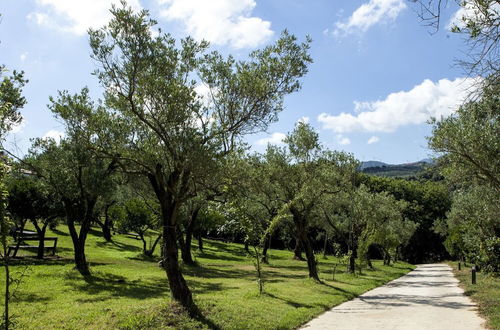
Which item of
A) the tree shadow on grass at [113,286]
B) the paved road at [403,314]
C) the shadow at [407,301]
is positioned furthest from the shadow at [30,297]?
the shadow at [407,301]

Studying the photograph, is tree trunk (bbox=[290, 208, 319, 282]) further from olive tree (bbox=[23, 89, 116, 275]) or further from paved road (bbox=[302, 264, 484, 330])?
olive tree (bbox=[23, 89, 116, 275])

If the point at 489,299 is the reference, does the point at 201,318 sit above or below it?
below

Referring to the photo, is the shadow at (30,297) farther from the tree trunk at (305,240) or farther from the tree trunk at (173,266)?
the tree trunk at (305,240)

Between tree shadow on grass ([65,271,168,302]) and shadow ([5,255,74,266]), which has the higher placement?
shadow ([5,255,74,266])

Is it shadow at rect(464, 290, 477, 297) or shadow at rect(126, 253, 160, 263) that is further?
A: shadow at rect(126, 253, 160, 263)

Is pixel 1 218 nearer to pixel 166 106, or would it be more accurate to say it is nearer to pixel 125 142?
pixel 166 106

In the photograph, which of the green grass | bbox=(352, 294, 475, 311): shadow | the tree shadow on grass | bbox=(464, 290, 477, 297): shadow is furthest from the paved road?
the tree shadow on grass

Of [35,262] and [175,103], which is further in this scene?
[35,262]

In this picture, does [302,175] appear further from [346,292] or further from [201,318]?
[201,318]

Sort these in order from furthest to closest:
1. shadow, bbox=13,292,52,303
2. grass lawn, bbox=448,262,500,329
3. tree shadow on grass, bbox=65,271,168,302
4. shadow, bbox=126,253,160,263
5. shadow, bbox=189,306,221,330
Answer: shadow, bbox=126,253,160,263 → tree shadow on grass, bbox=65,271,168,302 → shadow, bbox=13,292,52,303 → grass lawn, bbox=448,262,500,329 → shadow, bbox=189,306,221,330

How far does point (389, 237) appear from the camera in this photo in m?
47.9

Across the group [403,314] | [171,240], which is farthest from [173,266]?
[403,314]

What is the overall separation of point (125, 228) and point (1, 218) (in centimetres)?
3498

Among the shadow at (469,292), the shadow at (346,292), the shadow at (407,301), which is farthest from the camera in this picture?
the shadow at (469,292)
